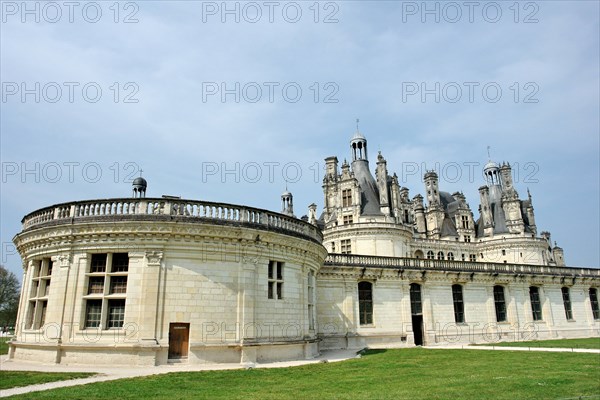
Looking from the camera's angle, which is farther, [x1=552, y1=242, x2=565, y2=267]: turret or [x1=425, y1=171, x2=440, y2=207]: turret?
[x1=552, y1=242, x2=565, y2=267]: turret

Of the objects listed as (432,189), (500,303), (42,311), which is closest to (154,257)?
(42,311)

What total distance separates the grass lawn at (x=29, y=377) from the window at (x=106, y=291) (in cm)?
267

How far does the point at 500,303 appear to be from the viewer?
33312mm

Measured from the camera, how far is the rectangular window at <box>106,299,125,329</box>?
15953 mm

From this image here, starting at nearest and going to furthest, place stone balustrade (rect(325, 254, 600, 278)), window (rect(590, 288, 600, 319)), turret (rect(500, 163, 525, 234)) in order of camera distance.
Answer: stone balustrade (rect(325, 254, 600, 278)), window (rect(590, 288, 600, 319)), turret (rect(500, 163, 525, 234))

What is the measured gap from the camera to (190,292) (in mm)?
16156

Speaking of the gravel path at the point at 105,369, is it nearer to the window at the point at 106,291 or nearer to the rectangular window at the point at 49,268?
the window at the point at 106,291

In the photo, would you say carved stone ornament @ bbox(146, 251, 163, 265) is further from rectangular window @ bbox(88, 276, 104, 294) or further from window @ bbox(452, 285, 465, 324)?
window @ bbox(452, 285, 465, 324)

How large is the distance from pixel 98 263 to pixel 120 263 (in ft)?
3.02

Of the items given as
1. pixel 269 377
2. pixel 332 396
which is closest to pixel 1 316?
pixel 269 377

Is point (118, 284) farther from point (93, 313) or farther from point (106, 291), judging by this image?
point (93, 313)

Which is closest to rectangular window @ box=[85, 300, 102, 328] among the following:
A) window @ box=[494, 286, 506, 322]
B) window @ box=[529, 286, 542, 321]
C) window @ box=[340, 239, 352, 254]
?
window @ box=[340, 239, 352, 254]

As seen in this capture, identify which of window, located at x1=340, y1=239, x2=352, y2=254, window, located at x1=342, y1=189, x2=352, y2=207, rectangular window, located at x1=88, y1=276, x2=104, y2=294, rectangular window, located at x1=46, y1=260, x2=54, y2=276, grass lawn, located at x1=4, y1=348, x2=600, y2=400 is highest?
window, located at x1=342, y1=189, x2=352, y2=207

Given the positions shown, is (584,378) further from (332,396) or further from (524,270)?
(524,270)
